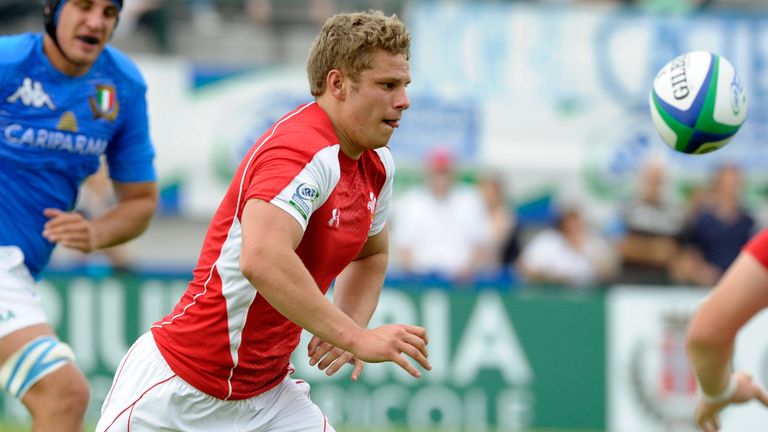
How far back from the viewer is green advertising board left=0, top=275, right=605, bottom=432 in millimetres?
10594

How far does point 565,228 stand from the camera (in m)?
11.9

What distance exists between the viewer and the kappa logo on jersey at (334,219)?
4.98 meters

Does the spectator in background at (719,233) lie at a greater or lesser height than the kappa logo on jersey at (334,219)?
lesser

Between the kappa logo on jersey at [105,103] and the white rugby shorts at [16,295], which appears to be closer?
the white rugby shorts at [16,295]

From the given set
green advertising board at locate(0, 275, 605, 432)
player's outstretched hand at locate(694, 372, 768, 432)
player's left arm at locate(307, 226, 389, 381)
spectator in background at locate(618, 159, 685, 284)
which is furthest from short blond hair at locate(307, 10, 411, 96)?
spectator in background at locate(618, 159, 685, 284)

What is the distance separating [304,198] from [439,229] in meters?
7.25

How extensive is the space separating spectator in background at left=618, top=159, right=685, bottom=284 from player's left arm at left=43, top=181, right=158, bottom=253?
5915mm

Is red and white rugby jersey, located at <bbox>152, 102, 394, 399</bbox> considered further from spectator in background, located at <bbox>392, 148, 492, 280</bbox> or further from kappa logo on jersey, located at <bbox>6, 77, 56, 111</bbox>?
spectator in background, located at <bbox>392, 148, 492, 280</bbox>

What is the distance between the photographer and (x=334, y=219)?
5.00 metres

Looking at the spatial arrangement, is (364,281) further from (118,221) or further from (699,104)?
(699,104)

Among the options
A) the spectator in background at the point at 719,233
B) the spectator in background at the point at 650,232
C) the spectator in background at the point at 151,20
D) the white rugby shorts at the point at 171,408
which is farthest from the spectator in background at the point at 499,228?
the white rugby shorts at the point at 171,408

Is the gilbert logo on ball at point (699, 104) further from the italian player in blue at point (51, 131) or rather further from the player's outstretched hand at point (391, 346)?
the italian player in blue at point (51, 131)

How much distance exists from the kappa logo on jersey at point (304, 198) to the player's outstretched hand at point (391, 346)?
488 millimetres

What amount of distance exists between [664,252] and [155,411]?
292 inches
